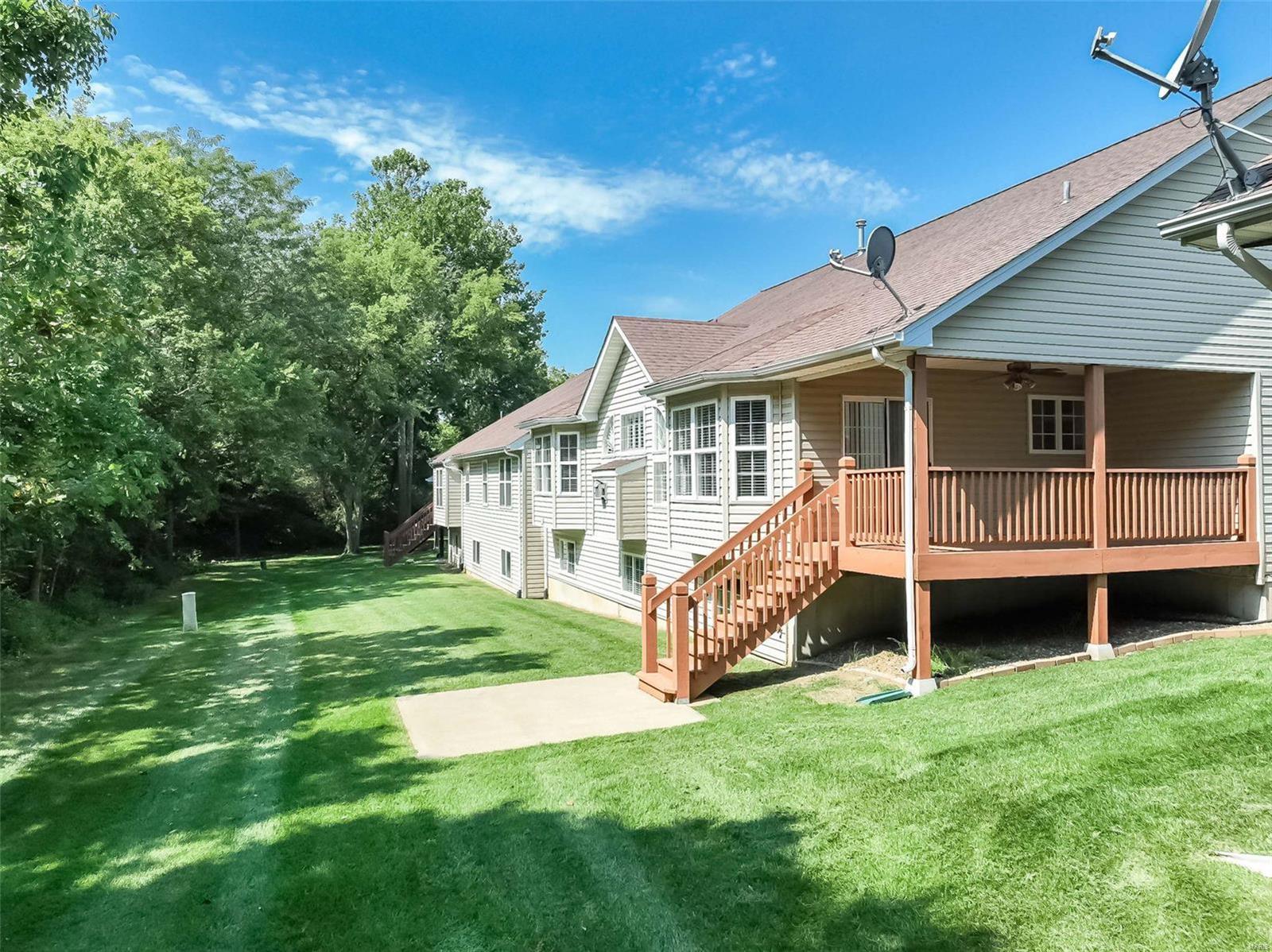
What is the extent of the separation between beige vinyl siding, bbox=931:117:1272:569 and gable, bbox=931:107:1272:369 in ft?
0.03

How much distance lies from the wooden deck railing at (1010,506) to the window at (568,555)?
11916 mm

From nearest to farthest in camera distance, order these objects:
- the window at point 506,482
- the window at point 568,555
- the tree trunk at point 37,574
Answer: the tree trunk at point 37,574, the window at point 568,555, the window at point 506,482

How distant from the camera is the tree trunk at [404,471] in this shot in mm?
38344

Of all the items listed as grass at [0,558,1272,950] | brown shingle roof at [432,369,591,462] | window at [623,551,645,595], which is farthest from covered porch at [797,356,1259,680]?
brown shingle roof at [432,369,591,462]

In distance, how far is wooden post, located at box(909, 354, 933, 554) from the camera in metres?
8.59

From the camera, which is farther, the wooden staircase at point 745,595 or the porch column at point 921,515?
the wooden staircase at point 745,595

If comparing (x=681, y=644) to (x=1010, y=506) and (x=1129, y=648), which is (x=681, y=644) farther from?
(x=1129, y=648)

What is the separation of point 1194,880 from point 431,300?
4101 cm

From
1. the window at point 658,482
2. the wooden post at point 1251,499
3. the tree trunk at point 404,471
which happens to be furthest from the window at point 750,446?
the tree trunk at point 404,471

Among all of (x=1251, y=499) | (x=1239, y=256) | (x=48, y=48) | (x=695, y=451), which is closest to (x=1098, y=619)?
(x=1251, y=499)

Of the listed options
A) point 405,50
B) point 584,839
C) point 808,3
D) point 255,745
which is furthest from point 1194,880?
point 405,50

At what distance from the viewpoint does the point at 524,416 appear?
82.8 ft

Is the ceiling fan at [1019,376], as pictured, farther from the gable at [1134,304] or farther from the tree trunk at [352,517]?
the tree trunk at [352,517]

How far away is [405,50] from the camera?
1739 cm
